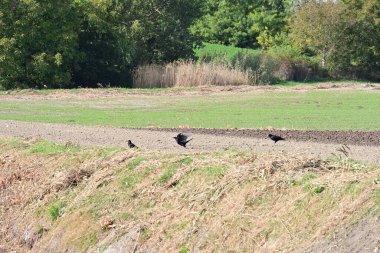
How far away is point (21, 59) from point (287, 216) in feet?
125

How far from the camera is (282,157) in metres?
12.7

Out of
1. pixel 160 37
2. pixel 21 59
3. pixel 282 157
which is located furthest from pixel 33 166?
pixel 160 37

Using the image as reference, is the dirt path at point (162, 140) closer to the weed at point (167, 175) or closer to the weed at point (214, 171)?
the weed at point (167, 175)

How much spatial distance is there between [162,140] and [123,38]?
3300 centimetres

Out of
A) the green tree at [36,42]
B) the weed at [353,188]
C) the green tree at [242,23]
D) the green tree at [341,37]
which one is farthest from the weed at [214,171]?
the green tree at [242,23]

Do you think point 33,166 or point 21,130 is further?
point 21,130

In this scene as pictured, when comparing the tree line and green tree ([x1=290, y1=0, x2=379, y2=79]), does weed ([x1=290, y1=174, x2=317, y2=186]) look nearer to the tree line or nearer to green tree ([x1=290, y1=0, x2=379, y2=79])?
the tree line

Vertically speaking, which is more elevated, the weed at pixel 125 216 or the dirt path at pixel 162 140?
the weed at pixel 125 216

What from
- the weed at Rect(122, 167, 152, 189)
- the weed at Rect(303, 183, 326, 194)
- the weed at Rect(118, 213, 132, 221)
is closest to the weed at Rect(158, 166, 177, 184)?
the weed at Rect(122, 167, 152, 189)

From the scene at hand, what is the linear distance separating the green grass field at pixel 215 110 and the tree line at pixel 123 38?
7.17 meters

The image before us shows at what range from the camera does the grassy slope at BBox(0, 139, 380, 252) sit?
10.9 metres

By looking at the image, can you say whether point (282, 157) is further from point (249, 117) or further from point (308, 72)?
point (308, 72)

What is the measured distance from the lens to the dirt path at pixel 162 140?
58.8ft

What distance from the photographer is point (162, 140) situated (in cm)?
2023
